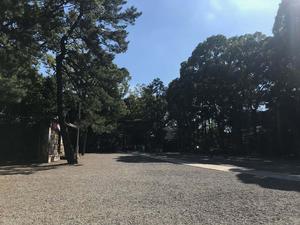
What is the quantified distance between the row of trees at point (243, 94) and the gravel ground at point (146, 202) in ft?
94.2

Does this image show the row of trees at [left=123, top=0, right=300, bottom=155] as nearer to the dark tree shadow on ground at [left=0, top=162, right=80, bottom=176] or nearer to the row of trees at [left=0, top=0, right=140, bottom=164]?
the row of trees at [left=0, top=0, right=140, bottom=164]

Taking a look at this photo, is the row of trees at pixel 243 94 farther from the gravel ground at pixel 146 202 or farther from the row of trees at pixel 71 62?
the gravel ground at pixel 146 202

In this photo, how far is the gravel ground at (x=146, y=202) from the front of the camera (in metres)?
10.1

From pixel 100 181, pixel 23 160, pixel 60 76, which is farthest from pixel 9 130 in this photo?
pixel 100 181

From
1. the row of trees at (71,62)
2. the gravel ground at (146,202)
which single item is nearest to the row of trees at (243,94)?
the row of trees at (71,62)

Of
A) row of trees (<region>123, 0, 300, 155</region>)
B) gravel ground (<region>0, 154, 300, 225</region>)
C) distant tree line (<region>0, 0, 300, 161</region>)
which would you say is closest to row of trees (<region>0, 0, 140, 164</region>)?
distant tree line (<region>0, 0, 300, 161</region>)

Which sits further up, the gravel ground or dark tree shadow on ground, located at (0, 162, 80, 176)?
dark tree shadow on ground, located at (0, 162, 80, 176)

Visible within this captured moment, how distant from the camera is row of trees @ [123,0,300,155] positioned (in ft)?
148

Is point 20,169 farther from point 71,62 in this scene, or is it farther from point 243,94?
point 243,94

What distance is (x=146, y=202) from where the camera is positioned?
41.2ft

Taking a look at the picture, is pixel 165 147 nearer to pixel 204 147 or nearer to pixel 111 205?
pixel 204 147

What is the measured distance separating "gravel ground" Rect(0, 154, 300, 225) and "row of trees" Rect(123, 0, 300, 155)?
2871 centimetres

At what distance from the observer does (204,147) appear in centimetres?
7312

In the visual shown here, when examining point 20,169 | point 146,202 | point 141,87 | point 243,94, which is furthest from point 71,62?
point 141,87
